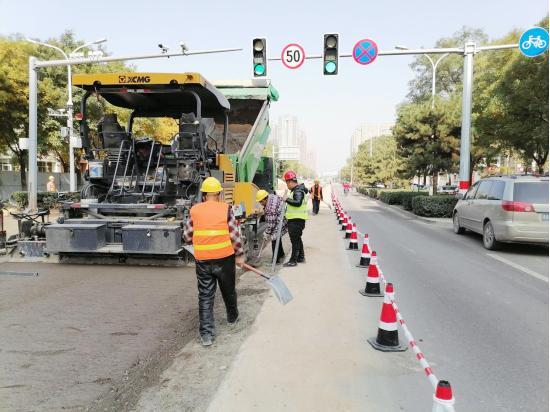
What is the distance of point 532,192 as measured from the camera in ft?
31.7

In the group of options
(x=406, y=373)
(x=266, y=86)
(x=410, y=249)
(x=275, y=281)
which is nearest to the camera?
(x=406, y=373)

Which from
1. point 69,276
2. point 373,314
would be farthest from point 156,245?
point 373,314

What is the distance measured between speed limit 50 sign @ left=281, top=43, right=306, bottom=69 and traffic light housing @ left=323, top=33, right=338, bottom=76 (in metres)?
0.71

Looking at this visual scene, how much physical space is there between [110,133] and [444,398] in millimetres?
7719

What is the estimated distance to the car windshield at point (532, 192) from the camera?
955cm

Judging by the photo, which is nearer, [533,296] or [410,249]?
[533,296]

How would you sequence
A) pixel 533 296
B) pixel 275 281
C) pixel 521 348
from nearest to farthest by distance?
pixel 521 348, pixel 275 281, pixel 533 296

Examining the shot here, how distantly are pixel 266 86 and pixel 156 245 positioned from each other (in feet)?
19.7

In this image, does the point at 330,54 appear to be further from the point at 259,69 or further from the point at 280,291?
the point at 280,291

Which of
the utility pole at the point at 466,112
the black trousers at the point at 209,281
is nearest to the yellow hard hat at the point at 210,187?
the black trousers at the point at 209,281

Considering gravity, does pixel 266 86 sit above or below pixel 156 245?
above

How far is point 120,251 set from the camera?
24.6ft

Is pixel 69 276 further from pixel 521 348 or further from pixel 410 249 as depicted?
pixel 410 249

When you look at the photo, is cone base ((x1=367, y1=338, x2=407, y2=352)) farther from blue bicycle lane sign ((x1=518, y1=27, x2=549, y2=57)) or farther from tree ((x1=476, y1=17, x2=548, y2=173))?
tree ((x1=476, y1=17, x2=548, y2=173))
